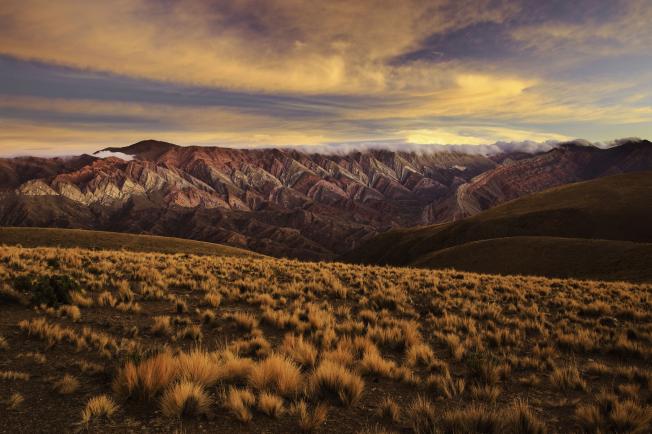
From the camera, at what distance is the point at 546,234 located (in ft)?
328

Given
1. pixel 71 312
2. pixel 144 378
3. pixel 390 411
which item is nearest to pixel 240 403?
pixel 144 378

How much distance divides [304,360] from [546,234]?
108 metres

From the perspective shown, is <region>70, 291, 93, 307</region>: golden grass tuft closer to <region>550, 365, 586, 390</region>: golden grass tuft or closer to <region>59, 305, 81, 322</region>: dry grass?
<region>59, 305, 81, 322</region>: dry grass

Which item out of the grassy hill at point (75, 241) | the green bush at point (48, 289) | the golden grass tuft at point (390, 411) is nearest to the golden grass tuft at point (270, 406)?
the golden grass tuft at point (390, 411)

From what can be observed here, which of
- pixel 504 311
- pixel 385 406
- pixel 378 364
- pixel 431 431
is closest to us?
pixel 431 431

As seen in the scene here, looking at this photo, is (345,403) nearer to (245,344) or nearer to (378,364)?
(378,364)

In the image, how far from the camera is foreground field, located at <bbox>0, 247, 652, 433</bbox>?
5820 mm

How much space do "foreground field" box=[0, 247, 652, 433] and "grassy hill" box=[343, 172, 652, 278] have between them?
3639 cm

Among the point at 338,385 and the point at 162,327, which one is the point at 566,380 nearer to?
the point at 338,385

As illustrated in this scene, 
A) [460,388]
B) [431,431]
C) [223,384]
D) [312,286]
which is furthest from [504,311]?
[223,384]

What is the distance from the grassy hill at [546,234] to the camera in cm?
5719

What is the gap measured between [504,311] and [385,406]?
1147 cm

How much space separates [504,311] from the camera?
15.8m

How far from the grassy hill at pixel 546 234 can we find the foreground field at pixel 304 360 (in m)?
36.4
